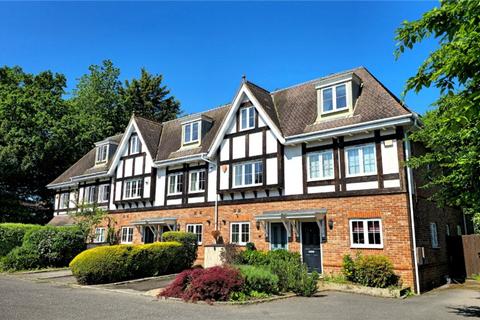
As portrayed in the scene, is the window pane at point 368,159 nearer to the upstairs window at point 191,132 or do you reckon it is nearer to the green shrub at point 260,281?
the green shrub at point 260,281

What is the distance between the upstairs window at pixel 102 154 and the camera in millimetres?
30759

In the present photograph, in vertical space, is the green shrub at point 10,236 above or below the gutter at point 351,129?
below

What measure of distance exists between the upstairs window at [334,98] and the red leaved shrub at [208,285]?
949 cm

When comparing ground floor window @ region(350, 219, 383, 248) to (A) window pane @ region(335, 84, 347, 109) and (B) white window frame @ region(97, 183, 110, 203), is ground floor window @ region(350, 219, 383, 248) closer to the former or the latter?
(A) window pane @ region(335, 84, 347, 109)

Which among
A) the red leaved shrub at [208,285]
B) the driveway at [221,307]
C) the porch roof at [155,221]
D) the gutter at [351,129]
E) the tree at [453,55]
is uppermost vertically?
the gutter at [351,129]

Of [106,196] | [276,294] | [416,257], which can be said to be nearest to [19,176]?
[106,196]

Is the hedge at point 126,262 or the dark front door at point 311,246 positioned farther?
the dark front door at point 311,246

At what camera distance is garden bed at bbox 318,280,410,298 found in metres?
13.7

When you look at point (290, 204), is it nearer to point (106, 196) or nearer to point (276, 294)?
point (276, 294)

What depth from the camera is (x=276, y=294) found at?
42.8 ft

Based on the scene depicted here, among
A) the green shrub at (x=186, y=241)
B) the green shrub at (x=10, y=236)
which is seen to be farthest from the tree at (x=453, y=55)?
the green shrub at (x=10, y=236)

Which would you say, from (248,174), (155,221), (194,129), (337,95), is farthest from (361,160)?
(155,221)

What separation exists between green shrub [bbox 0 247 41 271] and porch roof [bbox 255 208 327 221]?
1321 centimetres

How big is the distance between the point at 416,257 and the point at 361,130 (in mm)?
5612
